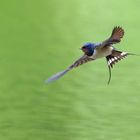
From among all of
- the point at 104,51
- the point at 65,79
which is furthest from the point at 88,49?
the point at 65,79

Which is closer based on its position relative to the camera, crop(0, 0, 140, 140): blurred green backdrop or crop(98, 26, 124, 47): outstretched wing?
crop(98, 26, 124, 47): outstretched wing

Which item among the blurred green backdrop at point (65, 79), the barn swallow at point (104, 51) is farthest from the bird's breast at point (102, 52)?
the blurred green backdrop at point (65, 79)

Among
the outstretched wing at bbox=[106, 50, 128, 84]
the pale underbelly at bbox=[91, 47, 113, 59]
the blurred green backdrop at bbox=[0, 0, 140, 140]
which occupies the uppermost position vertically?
the blurred green backdrop at bbox=[0, 0, 140, 140]

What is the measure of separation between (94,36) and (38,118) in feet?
3.73

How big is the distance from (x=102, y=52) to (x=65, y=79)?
7.18ft

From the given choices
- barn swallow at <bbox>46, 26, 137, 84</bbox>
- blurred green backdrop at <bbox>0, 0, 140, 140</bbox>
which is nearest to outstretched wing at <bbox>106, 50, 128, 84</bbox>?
barn swallow at <bbox>46, 26, 137, 84</bbox>

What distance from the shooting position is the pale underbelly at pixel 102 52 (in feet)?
1.57

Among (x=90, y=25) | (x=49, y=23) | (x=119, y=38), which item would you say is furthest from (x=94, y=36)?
(x=119, y=38)

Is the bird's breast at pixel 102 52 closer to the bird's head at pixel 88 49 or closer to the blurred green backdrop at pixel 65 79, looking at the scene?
the bird's head at pixel 88 49

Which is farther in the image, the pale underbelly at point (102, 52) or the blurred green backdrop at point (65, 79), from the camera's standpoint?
the blurred green backdrop at point (65, 79)

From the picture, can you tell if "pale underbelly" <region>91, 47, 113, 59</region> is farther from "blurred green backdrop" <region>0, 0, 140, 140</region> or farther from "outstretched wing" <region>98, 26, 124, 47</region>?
"blurred green backdrop" <region>0, 0, 140, 140</region>

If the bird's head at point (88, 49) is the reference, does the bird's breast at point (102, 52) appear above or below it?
below

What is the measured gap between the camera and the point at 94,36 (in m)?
3.05

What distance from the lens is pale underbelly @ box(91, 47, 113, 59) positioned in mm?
479
